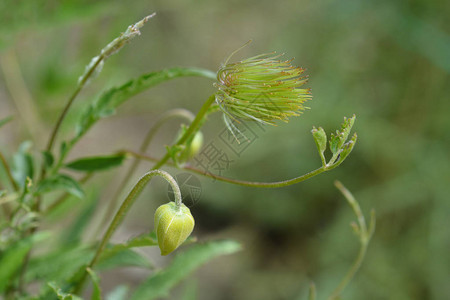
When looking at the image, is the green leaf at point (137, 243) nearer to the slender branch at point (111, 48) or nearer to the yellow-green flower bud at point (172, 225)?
the yellow-green flower bud at point (172, 225)

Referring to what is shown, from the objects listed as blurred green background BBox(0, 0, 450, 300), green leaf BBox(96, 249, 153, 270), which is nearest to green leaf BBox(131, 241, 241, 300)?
green leaf BBox(96, 249, 153, 270)

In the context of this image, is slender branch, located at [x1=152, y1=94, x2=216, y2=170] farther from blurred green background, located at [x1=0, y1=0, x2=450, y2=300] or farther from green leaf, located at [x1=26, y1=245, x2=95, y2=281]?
blurred green background, located at [x1=0, y1=0, x2=450, y2=300]

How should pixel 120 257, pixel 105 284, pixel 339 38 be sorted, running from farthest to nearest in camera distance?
pixel 339 38 → pixel 105 284 → pixel 120 257

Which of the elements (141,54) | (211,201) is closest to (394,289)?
(211,201)

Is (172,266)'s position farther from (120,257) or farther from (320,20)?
(320,20)

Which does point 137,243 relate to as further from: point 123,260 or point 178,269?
point 178,269

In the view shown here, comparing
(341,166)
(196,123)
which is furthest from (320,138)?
(341,166)
